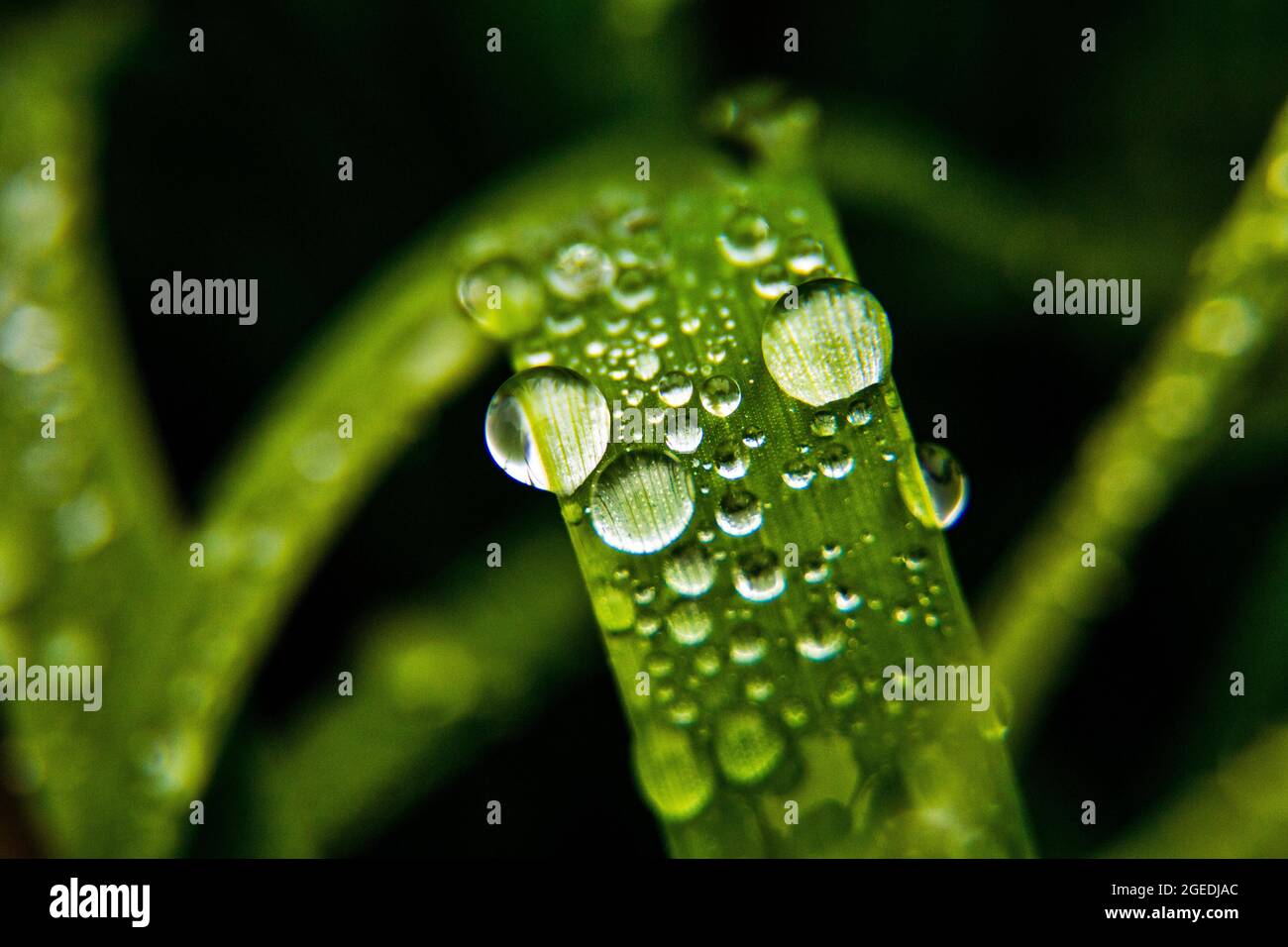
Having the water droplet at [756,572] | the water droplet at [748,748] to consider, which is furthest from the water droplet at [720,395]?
the water droplet at [748,748]

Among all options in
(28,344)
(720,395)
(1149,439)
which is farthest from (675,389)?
(28,344)

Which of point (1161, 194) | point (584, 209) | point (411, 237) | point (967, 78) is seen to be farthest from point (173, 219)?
point (1161, 194)

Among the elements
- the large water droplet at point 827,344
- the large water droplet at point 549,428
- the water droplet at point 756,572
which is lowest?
the water droplet at point 756,572

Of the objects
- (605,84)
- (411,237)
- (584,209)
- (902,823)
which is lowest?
(902,823)

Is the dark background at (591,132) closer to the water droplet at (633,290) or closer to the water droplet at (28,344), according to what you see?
the water droplet at (28,344)

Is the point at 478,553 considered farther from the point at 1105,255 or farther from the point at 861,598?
the point at 1105,255

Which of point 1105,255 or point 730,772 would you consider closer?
point 730,772

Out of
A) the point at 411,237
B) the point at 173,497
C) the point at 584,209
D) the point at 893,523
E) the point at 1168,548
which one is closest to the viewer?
the point at 893,523

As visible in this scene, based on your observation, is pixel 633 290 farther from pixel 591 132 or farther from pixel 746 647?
pixel 591 132

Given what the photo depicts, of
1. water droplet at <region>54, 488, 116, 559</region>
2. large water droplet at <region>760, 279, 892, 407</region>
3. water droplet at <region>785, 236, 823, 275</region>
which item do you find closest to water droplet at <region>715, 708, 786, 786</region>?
large water droplet at <region>760, 279, 892, 407</region>
